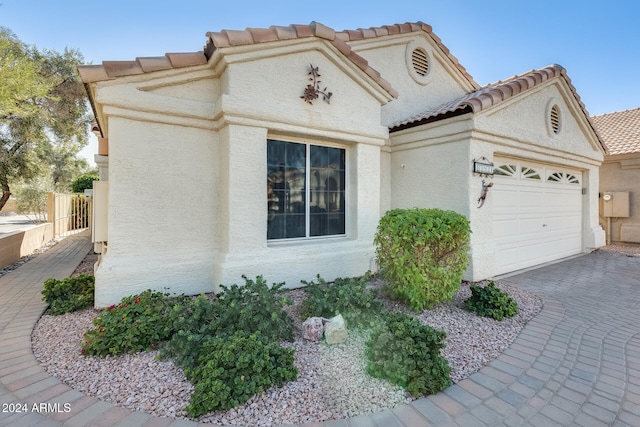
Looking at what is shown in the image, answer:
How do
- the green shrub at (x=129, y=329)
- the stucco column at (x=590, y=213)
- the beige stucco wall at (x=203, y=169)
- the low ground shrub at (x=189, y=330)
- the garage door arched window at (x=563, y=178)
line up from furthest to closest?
the stucco column at (x=590, y=213) < the garage door arched window at (x=563, y=178) < the beige stucco wall at (x=203, y=169) < the green shrub at (x=129, y=329) < the low ground shrub at (x=189, y=330)

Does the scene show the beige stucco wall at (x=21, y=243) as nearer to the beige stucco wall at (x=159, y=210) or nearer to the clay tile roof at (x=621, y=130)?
the beige stucco wall at (x=159, y=210)

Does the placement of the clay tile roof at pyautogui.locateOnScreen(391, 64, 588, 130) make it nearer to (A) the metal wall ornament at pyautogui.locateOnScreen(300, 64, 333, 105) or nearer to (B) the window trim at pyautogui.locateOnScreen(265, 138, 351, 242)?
(B) the window trim at pyautogui.locateOnScreen(265, 138, 351, 242)

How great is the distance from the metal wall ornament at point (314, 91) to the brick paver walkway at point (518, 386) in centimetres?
542

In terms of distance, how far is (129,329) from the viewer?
386 centimetres

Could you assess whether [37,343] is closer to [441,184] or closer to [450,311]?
[450,311]

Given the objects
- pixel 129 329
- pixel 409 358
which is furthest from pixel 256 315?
pixel 409 358

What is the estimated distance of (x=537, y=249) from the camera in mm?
9430

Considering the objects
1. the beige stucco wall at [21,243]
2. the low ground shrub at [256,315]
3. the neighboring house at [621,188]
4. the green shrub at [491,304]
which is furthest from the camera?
the neighboring house at [621,188]

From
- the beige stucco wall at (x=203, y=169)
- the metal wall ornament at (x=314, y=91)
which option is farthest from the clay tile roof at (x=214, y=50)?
the metal wall ornament at (x=314, y=91)

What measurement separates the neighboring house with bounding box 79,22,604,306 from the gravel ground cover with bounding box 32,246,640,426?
130 centimetres

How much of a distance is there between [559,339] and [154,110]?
7.37m

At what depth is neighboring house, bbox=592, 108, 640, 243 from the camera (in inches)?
516

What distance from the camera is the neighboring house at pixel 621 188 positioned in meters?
13.1

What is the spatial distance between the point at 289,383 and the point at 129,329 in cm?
223
